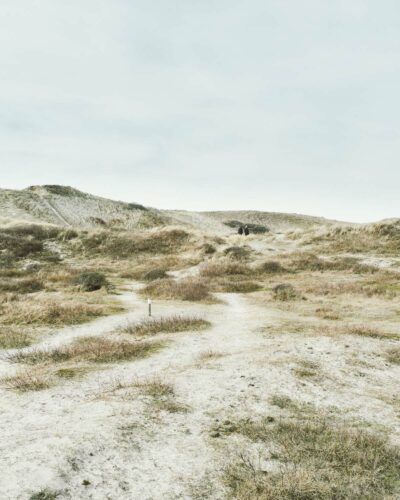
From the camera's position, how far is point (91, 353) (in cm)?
1266

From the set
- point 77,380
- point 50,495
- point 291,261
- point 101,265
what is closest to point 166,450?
point 50,495

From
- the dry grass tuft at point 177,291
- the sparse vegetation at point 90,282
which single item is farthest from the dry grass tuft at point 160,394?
the sparse vegetation at point 90,282

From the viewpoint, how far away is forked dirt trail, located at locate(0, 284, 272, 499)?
5.74 metres

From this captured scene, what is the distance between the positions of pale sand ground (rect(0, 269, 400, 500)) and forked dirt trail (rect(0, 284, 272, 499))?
0.02 meters

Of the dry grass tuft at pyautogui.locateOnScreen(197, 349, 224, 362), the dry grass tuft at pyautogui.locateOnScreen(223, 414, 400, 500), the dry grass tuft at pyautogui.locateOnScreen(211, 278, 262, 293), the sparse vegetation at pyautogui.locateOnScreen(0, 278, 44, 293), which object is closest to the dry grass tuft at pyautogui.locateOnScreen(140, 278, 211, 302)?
the dry grass tuft at pyautogui.locateOnScreen(211, 278, 262, 293)

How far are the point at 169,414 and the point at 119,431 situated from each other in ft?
4.11

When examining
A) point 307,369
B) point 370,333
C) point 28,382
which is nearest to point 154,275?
point 370,333

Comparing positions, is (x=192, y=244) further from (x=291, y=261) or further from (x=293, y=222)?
(x=293, y=222)

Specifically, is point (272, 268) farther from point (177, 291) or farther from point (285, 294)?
point (177, 291)

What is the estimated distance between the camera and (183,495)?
562cm

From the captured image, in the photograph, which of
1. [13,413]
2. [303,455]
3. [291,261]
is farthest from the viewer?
[291,261]

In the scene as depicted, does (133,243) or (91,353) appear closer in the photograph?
(91,353)

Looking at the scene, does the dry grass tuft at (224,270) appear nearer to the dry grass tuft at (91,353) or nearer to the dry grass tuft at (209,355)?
the dry grass tuft at (91,353)

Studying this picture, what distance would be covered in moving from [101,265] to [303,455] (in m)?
40.5
